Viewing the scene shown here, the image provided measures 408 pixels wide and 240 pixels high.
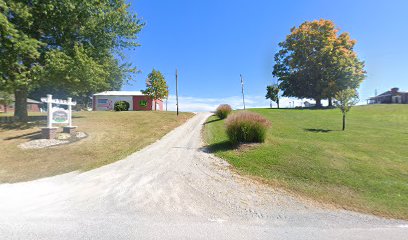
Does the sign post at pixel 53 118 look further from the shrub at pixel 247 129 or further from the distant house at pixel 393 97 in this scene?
the distant house at pixel 393 97

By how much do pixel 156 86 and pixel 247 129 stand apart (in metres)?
33.0

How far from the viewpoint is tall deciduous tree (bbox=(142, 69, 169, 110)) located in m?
41.5

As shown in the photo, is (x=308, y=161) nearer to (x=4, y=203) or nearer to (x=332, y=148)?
(x=332, y=148)

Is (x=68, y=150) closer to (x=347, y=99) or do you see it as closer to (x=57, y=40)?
(x=57, y=40)

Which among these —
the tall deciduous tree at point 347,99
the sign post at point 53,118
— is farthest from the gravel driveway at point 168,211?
the tall deciduous tree at point 347,99

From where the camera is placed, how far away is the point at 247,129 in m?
10.8

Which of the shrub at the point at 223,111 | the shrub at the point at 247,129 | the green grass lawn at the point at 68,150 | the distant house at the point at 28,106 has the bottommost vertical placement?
the green grass lawn at the point at 68,150

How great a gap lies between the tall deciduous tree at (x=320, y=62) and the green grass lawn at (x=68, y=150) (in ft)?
109

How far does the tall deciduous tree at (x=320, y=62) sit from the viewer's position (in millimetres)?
39438

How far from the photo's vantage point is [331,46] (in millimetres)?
39750

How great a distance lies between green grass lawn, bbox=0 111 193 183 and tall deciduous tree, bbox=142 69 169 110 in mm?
23755

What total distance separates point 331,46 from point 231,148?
3804 cm

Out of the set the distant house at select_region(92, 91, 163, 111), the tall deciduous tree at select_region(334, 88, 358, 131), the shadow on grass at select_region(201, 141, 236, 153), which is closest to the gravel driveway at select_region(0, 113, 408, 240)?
the shadow on grass at select_region(201, 141, 236, 153)

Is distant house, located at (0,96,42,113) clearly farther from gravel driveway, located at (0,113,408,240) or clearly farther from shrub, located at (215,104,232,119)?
gravel driveway, located at (0,113,408,240)
